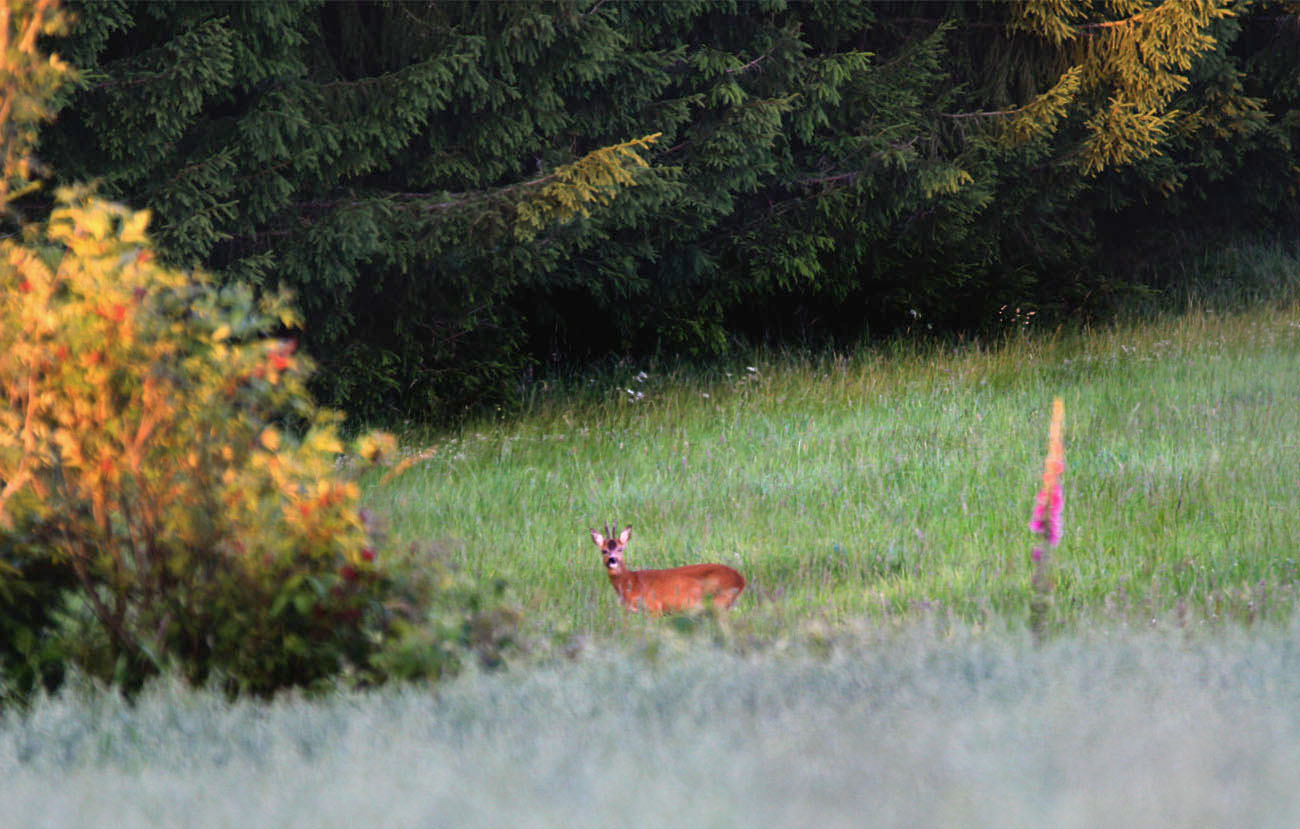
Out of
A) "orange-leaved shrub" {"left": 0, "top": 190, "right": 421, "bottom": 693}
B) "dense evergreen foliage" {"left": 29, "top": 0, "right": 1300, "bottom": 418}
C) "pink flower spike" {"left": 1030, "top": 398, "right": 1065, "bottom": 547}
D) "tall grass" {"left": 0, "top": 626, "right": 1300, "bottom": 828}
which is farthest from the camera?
"dense evergreen foliage" {"left": 29, "top": 0, "right": 1300, "bottom": 418}

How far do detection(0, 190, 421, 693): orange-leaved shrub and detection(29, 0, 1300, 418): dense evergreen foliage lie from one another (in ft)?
13.9

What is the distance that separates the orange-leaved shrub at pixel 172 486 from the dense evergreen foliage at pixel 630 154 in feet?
13.9

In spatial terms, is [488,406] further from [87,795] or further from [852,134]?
[87,795]

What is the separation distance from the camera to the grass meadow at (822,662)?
315 cm

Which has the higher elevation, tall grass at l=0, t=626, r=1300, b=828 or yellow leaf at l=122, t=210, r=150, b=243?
yellow leaf at l=122, t=210, r=150, b=243

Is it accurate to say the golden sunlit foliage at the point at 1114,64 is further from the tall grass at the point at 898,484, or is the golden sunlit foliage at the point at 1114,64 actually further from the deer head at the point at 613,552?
the deer head at the point at 613,552

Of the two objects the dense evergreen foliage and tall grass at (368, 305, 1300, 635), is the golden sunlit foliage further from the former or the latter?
tall grass at (368, 305, 1300, 635)

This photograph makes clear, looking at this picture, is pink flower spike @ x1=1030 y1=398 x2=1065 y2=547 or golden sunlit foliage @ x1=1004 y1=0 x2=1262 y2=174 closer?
pink flower spike @ x1=1030 y1=398 x2=1065 y2=547

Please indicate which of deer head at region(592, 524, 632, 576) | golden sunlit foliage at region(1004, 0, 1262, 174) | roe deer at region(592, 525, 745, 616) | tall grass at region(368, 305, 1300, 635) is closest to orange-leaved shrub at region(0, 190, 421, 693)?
tall grass at region(368, 305, 1300, 635)

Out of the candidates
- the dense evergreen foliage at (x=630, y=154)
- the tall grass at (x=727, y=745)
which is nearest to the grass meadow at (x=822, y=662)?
the tall grass at (x=727, y=745)

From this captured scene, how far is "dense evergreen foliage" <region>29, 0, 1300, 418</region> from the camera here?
10.2 meters

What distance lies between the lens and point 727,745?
345 centimetres

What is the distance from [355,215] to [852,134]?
5339 millimetres

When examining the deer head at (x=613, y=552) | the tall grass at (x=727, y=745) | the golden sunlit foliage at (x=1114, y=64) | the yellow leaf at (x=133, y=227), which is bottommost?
the deer head at (x=613, y=552)
